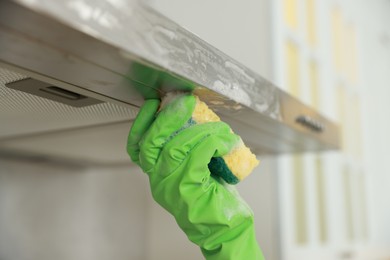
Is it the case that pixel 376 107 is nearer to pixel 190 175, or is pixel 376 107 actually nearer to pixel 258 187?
pixel 258 187

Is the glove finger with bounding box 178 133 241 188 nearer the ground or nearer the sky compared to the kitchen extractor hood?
nearer the ground

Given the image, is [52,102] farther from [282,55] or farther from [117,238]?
[117,238]

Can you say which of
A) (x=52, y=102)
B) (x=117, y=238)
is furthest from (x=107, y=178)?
(x=52, y=102)

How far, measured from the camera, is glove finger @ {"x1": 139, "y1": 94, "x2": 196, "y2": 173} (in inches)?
20.1

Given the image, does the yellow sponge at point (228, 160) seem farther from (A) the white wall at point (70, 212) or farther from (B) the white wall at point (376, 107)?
(B) the white wall at point (376, 107)

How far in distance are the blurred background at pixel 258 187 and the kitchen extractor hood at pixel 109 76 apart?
0.17 metres

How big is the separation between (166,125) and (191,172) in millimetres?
64

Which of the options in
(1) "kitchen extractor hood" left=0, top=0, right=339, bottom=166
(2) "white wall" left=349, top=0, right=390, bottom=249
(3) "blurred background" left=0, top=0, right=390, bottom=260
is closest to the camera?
(1) "kitchen extractor hood" left=0, top=0, right=339, bottom=166

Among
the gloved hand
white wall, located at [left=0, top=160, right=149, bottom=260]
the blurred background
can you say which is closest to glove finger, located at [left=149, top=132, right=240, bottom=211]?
the gloved hand

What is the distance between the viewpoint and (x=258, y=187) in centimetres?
113

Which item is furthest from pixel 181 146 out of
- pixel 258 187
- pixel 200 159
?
pixel 258 187

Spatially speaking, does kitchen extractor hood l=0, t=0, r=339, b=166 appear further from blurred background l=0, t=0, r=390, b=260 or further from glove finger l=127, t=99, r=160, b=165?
blurred background l=0, t=0, r=390, b=260

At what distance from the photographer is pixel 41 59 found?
400 mm

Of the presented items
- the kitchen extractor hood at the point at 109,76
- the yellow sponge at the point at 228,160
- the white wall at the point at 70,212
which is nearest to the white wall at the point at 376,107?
→ the white wall at the point at 70,212
